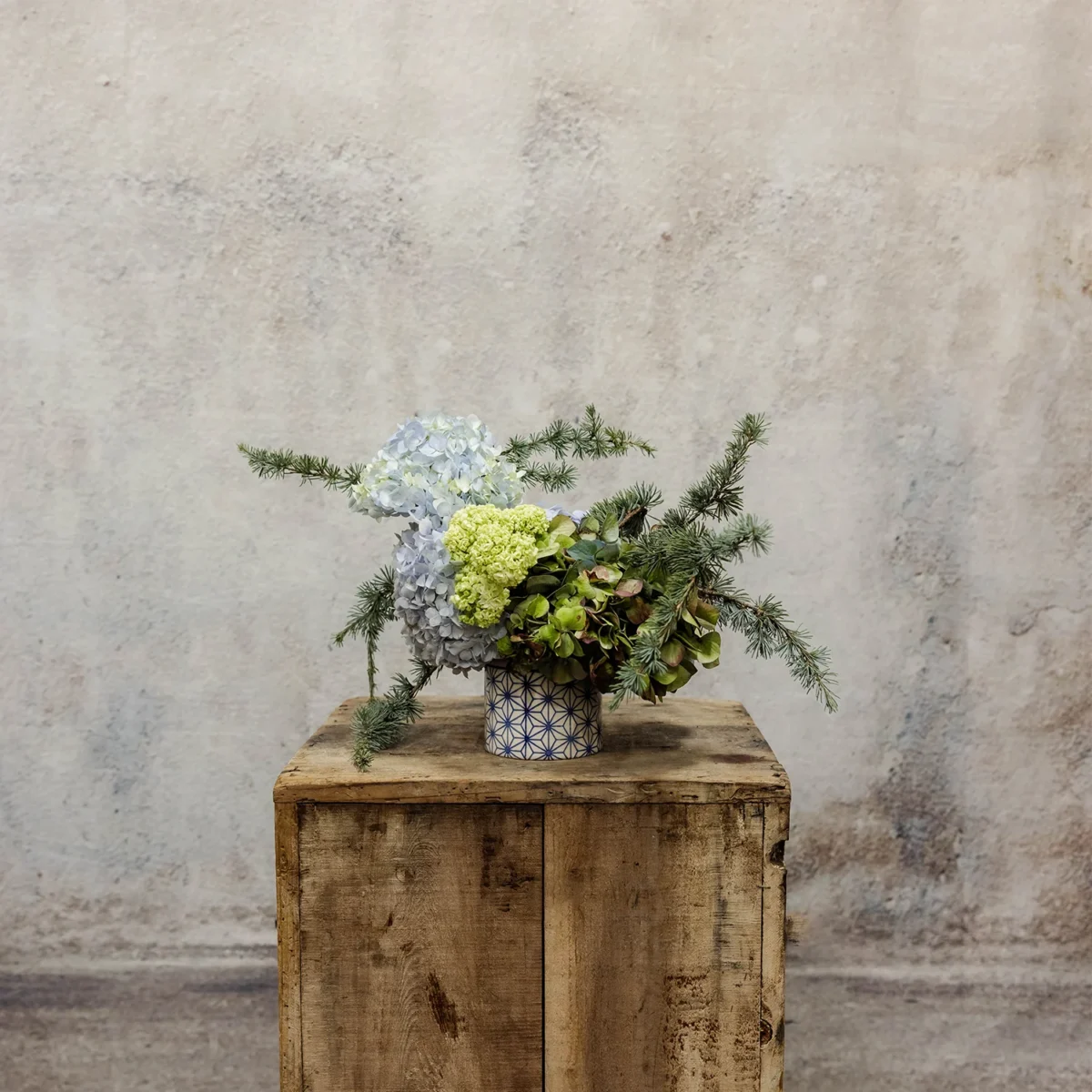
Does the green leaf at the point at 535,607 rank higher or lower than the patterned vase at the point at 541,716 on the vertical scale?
higher

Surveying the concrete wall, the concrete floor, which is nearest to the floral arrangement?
the concrete wall

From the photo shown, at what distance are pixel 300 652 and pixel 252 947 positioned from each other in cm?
65

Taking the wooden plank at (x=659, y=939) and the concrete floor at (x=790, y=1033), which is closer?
the wooden plank at (x=659, y=939)

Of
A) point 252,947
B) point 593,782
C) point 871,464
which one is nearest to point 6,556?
point 252,947

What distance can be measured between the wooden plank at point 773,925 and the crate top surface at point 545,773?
39mm

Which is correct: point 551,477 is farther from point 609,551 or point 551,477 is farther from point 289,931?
point 289,931

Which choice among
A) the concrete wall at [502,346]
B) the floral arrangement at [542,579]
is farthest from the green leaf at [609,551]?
the concrete wall at [502,346]

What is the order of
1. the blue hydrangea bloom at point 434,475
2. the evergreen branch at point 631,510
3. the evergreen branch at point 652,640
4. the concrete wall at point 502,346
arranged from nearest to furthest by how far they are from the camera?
the evergreen branch at point 652,640
the blue hydrangea bloom at point 434,475
the evergreen branch at point 631,510
the concrete wall at point 502,346

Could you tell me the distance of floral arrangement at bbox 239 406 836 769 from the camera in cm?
138

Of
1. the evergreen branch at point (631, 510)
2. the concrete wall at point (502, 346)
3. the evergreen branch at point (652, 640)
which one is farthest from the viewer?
the concrete wall at point (502, 346)

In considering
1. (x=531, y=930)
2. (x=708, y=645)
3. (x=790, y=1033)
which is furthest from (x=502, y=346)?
(x=790, y=1033)

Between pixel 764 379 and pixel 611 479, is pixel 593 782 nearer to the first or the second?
pixel 611 479

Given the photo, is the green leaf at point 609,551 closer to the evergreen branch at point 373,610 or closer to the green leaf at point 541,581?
the green leaf at point 541,581

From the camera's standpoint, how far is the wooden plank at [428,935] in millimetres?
1417
